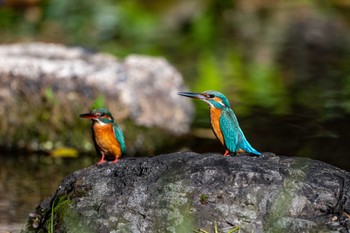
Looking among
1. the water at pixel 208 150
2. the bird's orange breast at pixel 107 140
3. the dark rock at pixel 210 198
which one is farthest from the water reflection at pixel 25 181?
the dark rock at pixel 210 198

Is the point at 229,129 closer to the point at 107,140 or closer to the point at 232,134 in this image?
the point at 232,134

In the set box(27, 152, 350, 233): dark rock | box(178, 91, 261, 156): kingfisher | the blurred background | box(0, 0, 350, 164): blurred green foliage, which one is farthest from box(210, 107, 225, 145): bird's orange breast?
box(0, 0, 350, 164): blurred green foliage

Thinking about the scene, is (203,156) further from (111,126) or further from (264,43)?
(264,43)

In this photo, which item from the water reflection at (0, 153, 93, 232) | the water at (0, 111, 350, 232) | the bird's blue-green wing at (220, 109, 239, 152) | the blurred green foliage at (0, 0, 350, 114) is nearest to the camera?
the bird's blue-green wing at (220, 109, 239, 152)

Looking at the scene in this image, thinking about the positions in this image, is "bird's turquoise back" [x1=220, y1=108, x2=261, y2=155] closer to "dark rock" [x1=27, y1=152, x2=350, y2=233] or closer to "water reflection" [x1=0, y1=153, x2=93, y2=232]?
"dark rock" [x1=27, y1=152, x2=350, y2=233]

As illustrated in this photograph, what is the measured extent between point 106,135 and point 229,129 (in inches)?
32.4

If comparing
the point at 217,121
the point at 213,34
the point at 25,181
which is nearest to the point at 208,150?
the point at 25,181

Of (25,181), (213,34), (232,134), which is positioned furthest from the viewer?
(213,34)

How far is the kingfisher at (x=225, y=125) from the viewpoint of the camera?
195 inches

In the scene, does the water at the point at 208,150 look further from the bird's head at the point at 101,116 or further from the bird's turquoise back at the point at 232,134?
the bird's turquoise back at the point at 232,134

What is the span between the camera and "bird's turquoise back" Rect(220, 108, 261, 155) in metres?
4.94

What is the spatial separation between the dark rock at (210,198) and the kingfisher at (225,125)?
0.69ft

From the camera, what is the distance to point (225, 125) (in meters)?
4.97

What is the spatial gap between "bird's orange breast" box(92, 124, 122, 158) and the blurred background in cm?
142
